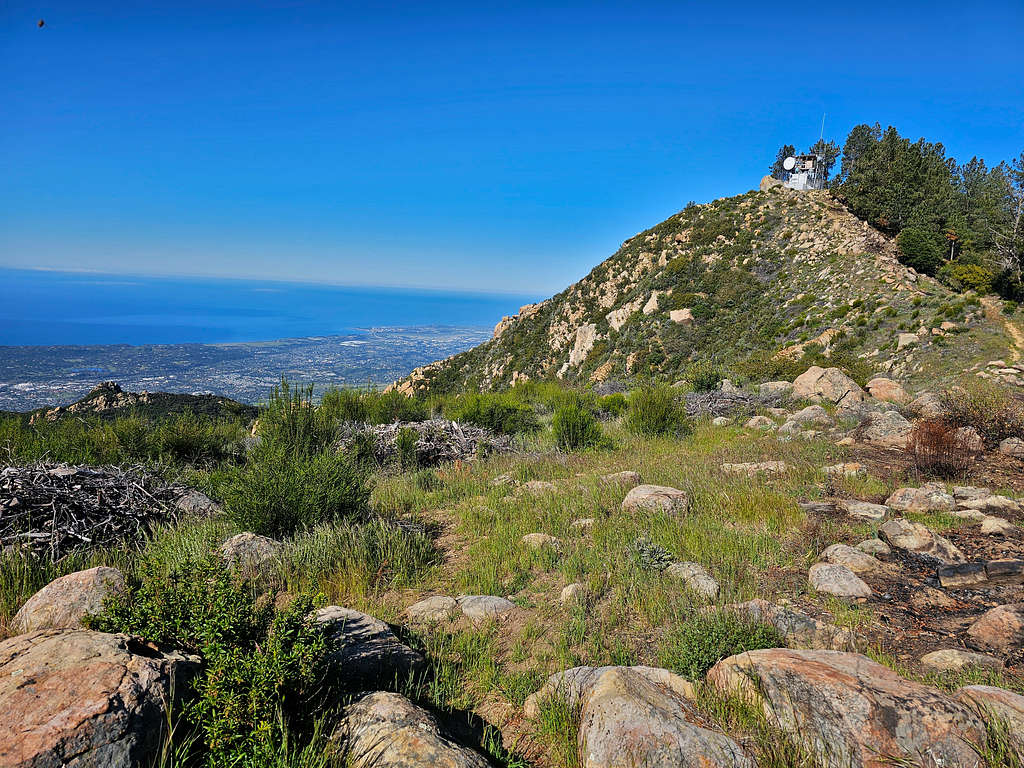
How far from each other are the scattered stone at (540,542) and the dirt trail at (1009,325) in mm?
15981

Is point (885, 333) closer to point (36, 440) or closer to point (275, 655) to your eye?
point (275, 655)

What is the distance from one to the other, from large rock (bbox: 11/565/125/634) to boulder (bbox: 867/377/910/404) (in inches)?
561

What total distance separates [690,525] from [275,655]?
406 cm

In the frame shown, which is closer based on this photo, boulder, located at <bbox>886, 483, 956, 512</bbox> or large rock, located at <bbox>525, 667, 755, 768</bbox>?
large rock, located at <bbox>525, 667, 755, 768</bbox>

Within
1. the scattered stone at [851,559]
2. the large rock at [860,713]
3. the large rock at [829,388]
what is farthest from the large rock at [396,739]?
the large rock at [829,388]

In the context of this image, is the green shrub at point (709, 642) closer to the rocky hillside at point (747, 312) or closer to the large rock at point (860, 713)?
the large rock at point (860, 713)

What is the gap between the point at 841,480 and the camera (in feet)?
20.6

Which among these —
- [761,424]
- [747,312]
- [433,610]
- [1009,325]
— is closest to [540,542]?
[433,610]

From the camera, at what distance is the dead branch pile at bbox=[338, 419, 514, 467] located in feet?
27.8

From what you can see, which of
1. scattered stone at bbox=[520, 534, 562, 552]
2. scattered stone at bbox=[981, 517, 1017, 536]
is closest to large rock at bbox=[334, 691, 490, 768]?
scattered stone at bbox=[520, 534, 562, 552]

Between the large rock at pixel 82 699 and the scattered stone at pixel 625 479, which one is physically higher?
the large rock at pixel 82 699

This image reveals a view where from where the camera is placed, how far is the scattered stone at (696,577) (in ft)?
12.4

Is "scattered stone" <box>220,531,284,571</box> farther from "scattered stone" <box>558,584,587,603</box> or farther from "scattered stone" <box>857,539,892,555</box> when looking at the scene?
"scattered stone" <box>857,539,892,555</box>

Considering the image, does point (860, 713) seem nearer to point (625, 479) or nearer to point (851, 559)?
point (851, 559)
